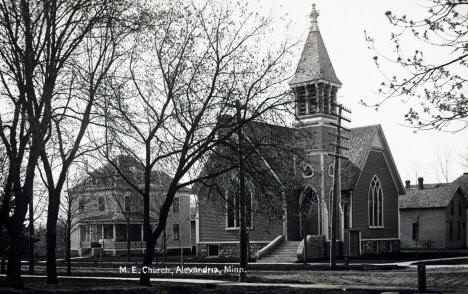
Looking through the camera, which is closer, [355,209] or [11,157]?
[11,157]

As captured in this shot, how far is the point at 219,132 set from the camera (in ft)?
71.2

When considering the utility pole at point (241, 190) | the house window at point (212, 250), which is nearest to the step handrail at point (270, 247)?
the house window at point (212, 250)

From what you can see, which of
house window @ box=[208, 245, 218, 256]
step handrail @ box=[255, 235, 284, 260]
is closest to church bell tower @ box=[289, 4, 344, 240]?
step handrail @ box=[255, 235, 284, 260]

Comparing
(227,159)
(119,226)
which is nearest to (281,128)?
(227,159)

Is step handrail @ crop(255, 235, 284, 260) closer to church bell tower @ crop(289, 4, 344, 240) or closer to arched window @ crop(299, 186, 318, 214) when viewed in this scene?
church bell tower @ crop(289, 4, 344, 240)

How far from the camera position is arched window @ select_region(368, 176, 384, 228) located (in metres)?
45.2

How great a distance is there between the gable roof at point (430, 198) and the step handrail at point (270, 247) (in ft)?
89.1

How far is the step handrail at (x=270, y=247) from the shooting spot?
132 feet

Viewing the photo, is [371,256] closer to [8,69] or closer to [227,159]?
[227,159]

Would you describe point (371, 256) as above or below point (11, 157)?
below

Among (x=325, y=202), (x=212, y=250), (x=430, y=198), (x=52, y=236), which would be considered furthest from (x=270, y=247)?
(x=430, y=198)

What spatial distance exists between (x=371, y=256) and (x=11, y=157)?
2918 cm

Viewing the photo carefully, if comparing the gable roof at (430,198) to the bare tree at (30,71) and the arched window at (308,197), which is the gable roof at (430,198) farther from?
the bare tree at (30,71)

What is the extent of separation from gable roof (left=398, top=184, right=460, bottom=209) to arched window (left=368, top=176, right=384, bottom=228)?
63.8ft
